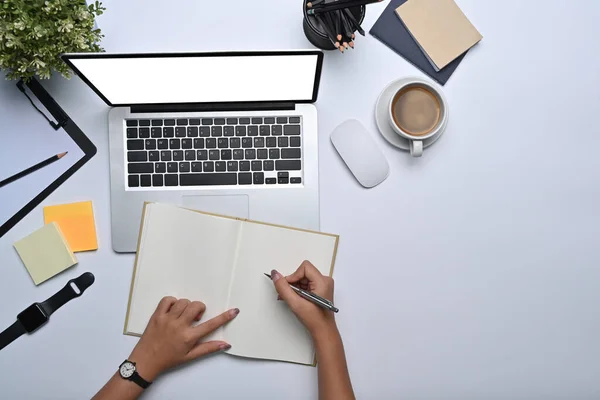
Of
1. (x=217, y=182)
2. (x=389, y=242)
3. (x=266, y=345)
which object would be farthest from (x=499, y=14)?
(x=266, y=345)

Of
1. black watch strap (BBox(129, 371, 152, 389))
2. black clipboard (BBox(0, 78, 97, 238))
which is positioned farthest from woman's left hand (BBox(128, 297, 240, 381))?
black clipboard (BBox(0, 78, 97, 238))

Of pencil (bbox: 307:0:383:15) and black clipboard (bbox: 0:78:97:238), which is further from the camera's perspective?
black clipboard (bbox: 0:78:97:238)

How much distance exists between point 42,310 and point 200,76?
1.66 feet

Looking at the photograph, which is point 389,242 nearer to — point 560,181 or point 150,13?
point 560,181

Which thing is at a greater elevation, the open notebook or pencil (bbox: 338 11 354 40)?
pencil (bbox: 338 11 354 40)

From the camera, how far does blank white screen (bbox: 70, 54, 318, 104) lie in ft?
2.27

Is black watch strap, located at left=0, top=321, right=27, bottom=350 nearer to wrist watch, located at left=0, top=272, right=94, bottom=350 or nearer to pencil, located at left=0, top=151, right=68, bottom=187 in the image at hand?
wrist watch, located at left=0, top=272, right=94, bottom=350

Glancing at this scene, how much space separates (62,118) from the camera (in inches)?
33.8

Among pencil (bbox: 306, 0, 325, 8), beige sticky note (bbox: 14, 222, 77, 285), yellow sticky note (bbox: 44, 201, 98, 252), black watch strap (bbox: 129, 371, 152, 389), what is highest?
pencil (bbox: 306, 0, 325, 8)

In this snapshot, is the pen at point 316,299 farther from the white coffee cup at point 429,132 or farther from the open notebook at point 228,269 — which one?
the white coffee cup at point 429,132

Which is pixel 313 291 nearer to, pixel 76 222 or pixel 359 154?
pixel 359 154

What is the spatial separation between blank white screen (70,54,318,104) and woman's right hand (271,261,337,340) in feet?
1.01

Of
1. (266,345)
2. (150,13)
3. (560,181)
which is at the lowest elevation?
(266,345)

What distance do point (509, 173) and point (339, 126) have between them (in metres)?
0.33
